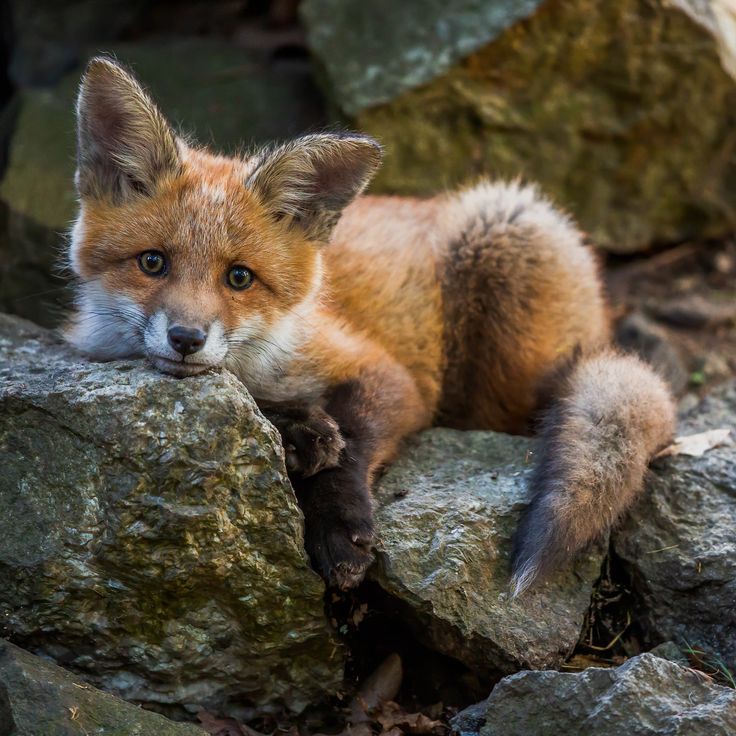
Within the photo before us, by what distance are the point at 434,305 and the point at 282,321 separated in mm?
1474

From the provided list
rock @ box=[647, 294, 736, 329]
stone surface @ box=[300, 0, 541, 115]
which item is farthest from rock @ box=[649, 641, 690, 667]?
stone surface @ box=[300, 0, 541, 115]

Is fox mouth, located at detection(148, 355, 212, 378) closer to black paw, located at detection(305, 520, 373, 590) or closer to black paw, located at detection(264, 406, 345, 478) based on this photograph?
black paw, located at detection(264, 406, 345, 478)

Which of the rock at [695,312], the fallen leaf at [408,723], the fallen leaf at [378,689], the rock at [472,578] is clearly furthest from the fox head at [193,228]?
the rock at [695,312]

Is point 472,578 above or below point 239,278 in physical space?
below

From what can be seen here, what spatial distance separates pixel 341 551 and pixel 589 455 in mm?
1255

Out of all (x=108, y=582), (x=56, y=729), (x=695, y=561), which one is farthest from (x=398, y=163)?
(x=56, y=729)

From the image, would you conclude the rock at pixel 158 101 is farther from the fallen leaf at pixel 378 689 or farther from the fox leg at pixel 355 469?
the fallen leaf at pixel 378 689

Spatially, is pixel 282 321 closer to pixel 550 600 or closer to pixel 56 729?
pixel 550 600

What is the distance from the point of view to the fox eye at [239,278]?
4.41 metres

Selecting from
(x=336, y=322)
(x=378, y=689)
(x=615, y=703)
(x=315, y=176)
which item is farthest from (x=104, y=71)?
(x=615, y=703)

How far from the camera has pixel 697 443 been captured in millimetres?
5207

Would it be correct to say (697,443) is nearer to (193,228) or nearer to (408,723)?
(408,723)

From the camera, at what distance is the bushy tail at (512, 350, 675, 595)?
13.8 feet

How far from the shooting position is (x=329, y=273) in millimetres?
5484
